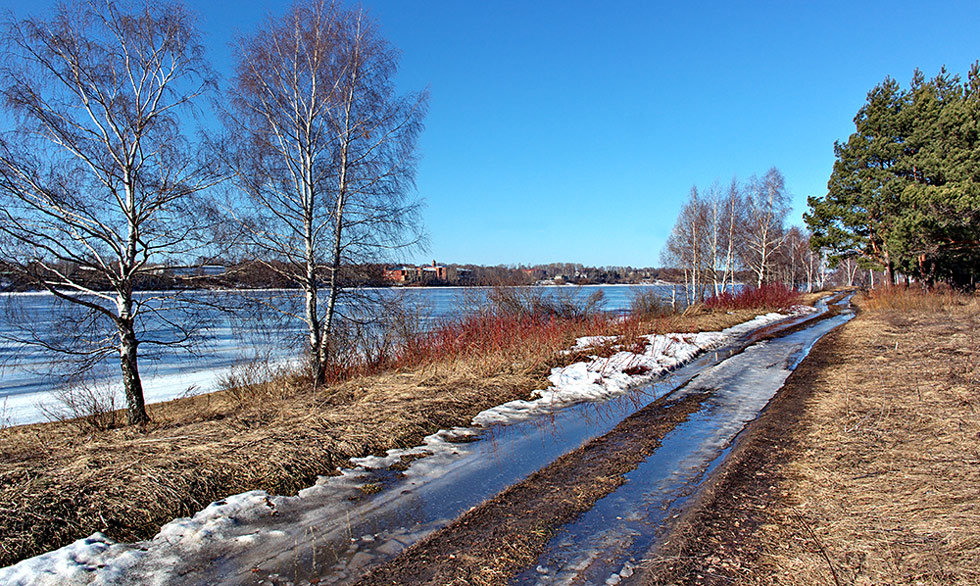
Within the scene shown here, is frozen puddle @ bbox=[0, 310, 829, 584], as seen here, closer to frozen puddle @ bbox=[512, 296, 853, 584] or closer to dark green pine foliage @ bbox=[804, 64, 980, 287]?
frozen puddle @ bbox=[512, 296, 853, 584]

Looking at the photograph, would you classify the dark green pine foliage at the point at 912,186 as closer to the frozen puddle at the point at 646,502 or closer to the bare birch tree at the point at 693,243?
the bare birch tree at the point at 693,243

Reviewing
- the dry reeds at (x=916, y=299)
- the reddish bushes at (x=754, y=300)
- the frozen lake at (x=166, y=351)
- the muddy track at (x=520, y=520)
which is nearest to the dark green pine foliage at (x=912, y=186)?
the dry reeds at (x=916, y=299)

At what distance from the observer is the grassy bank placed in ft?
12.4

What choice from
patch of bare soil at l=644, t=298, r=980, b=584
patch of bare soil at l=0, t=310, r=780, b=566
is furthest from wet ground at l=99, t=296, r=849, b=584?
patch of bare soil at l=0, t=310, r=780, b=566

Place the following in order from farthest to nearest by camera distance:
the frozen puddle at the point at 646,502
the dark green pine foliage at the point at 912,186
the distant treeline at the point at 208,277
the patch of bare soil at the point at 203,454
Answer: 1. the dark green pine foliage at the point at 912,186
2. the distant treeline at the point at 208,277
3. the patch of bare soil at the point at 203,454
4. the frozen puddle at the point at 646,502

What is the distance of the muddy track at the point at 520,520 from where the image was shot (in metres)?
3.11

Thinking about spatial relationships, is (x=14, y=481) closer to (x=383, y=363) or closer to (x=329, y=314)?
(x=329, y=314)

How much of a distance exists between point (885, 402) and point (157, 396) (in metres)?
16.6

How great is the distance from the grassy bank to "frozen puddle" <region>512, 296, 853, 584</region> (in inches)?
101

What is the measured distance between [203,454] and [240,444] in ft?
1.36

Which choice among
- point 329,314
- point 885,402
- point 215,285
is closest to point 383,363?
point 329,314

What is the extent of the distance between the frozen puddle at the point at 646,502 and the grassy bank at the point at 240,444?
8.41ft

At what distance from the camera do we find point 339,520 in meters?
3.90

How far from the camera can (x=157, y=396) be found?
14016mm
